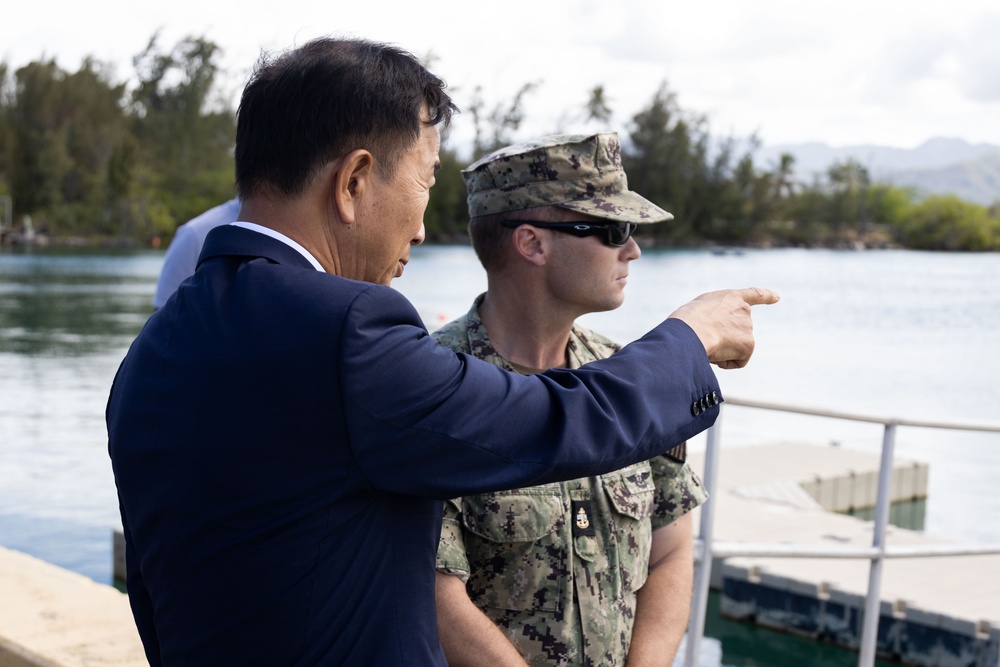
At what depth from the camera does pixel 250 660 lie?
113 centimetres

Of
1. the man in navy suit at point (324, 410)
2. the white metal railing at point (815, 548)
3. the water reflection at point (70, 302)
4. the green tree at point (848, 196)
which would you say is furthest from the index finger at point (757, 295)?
the green tree at point (848, 196)

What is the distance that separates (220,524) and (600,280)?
1099 millimetres

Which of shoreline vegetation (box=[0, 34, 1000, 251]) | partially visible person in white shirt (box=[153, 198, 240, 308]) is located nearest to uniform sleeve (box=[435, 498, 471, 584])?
partially visible person in white shirt (box=[153, 198, 240, 308])

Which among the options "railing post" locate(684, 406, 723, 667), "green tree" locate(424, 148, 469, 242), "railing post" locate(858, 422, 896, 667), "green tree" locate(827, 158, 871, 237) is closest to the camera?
"railing post" locate(684, 406, 723, 667)

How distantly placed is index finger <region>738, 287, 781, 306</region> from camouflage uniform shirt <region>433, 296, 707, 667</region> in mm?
595

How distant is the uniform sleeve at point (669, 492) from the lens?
2.10m

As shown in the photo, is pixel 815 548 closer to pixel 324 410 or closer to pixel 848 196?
Result: pixel 324 410

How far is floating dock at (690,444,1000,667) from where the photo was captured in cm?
677

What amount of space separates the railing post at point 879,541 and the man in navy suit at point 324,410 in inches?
68.1

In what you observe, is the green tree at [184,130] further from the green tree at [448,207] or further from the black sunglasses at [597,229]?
the black sunglasses at [597,229]

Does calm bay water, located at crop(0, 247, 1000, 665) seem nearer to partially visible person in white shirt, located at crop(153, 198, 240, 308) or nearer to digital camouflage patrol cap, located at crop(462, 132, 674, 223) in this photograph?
digital camouflage patrol cap, located at crop(462, 132, 674, 223)

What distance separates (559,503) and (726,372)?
30.7m

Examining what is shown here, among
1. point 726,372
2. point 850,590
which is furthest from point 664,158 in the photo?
point 850,590

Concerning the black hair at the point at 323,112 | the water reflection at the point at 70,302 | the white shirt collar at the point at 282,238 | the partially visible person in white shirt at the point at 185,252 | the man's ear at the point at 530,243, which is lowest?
the water reflection at the point at 70,302
